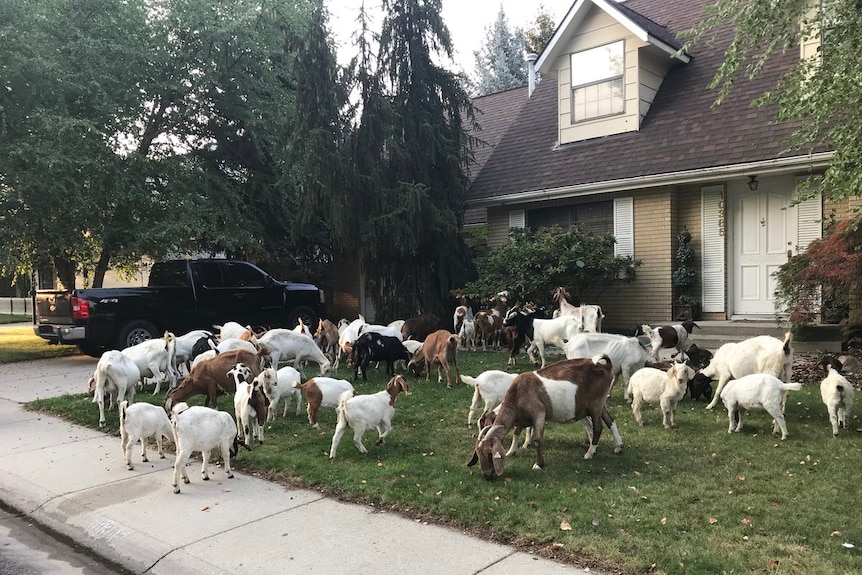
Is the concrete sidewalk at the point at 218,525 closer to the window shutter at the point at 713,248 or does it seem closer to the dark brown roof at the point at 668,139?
the dark brown roof at the point at 668,139

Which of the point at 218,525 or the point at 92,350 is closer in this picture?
the point at 218,525

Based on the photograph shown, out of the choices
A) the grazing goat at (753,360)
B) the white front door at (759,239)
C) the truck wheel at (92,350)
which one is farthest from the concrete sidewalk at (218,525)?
the white front door at (759,239)

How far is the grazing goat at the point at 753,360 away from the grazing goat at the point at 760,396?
725 mm

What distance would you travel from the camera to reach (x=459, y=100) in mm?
15867

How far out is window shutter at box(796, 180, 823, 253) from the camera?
12.0 m

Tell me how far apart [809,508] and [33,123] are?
639 inches

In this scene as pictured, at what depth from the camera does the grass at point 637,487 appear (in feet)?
13.3

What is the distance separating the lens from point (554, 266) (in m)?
13.3

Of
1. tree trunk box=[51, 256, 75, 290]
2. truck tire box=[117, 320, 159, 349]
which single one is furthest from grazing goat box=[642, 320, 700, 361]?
tree trunk box=[51, 256, 75, 290]

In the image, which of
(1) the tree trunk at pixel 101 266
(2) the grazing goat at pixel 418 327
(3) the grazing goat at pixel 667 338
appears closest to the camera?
(3) the grazing goat at pixel 667 338

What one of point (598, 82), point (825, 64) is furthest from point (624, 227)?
point (825, 64)

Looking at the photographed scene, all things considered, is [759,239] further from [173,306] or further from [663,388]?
[173,306]

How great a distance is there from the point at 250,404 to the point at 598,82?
12136 mm

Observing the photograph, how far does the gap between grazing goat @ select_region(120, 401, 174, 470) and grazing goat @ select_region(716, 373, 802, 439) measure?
570cm
